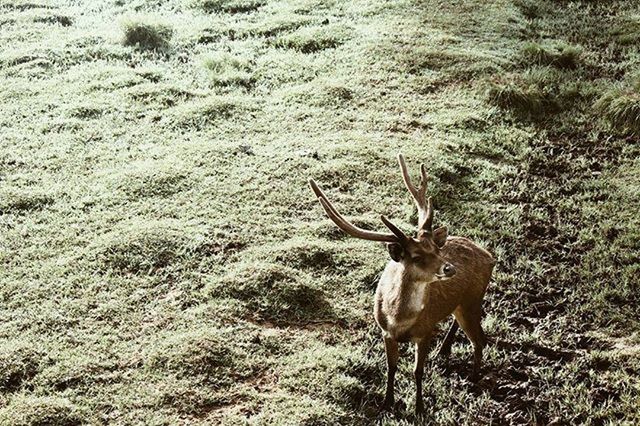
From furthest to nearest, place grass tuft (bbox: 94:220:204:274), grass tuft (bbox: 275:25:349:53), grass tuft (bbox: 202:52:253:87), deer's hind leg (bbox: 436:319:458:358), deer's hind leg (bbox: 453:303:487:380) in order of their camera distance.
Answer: grass tuft (bbox: 275:25:349:53), grass tuft (bbox: 202:52:253:87), grass tuft (bbox: 94:220:204:274), deer's hind leg (bbox: 436:319:458:358), deer's hind leg (bbox: 453:303:487:380)

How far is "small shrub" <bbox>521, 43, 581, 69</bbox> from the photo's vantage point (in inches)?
474

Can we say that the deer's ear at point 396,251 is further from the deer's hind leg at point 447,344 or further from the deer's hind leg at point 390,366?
the deer's hind leg at point 447,344

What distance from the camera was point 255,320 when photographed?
643 cm

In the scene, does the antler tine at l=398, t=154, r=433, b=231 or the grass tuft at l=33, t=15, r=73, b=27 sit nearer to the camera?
the antler tine at l=398, t=154, r=433, b=231

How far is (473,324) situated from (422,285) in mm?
935

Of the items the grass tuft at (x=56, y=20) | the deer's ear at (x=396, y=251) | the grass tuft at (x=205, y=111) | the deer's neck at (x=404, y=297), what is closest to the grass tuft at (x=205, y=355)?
the deer's neck at (x=404, y=297)

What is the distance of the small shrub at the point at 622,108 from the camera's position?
10.1 metres

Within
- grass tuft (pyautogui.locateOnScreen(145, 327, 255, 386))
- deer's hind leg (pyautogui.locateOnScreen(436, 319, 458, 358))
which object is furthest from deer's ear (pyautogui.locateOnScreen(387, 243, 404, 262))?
grass tuft (pyautogui.locateOnScreen(145, 327, 255, 386))

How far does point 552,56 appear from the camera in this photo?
1212cm

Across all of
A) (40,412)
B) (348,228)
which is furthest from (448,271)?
(40,412)

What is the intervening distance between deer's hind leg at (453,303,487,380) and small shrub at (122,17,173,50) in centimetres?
890

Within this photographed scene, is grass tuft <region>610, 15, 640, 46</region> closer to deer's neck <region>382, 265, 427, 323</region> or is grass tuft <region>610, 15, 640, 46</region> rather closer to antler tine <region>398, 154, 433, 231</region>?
antler tine <region>398, 154, 433, 231</region>

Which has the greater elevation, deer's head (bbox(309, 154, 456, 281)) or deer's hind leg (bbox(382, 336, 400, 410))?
deer's head (bbox(309, 154, 456, 281))

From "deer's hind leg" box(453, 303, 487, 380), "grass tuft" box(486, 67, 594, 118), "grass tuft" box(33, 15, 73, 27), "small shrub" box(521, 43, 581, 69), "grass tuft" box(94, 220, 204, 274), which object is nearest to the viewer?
"deer's hind leg" box(453, 303, 487, 380)
